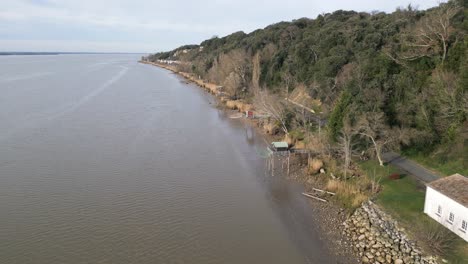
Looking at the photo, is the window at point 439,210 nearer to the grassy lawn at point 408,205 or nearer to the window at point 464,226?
the grassy lawn at point 408,205

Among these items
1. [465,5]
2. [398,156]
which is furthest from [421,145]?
[465,5]

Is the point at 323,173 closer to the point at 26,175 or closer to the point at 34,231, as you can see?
the point at 34,231

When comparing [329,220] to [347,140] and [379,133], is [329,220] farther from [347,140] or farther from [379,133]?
[379,133]

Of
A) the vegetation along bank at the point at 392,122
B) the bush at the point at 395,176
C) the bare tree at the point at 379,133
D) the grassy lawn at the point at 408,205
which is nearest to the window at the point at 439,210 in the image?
the grassy lawn at the point at 408,205

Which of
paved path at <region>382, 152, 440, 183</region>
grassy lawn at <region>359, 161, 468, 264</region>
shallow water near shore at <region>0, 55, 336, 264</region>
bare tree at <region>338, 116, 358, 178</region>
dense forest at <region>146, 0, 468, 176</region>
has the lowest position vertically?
shallow water near shore at <region>0, 55, 336, 264</region>

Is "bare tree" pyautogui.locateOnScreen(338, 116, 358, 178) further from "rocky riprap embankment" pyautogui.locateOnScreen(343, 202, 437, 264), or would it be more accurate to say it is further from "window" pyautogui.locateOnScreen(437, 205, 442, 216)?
"window" pyautogui.locateOnScreen(437, 205, 442, 216)

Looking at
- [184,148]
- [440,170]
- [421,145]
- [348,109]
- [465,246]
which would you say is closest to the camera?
[465,246]

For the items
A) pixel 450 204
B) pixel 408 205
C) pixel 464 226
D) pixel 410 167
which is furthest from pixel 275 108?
pixel 464 226

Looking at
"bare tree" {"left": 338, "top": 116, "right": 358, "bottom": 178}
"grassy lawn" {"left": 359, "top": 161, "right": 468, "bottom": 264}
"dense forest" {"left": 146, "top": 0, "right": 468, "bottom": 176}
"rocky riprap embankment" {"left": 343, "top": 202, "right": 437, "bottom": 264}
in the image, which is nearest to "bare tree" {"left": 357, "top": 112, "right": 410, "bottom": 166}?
"dense forest" {"left": 146, "top": 0, "right": 468, "bottom": 176}
